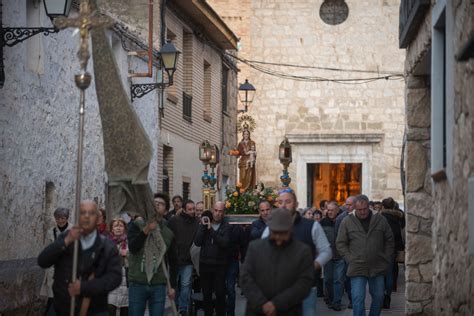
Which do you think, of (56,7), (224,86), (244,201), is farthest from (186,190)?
(56,7)

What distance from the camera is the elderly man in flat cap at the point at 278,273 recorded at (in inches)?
330

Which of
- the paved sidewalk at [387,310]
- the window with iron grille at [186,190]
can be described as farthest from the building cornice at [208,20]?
the paved sidewalk at [387,310]

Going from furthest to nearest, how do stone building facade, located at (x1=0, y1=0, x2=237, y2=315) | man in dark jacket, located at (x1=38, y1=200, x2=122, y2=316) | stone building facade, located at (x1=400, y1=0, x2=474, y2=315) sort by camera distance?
stone building facade, located at (x1=0, y1=0, x2=237, y2=315)
stone building facade, located at (x1=400, y1=0, x2=474, y2=315)
man in dark jacket, located at (x1=38, y1=200, x2=122, y2=316)

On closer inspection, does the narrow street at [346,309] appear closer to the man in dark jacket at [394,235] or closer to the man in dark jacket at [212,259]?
the man in dark jacket at [394,235]

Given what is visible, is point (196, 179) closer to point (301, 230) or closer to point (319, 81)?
point (319, 81)

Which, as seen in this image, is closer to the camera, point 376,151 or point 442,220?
point 442,220

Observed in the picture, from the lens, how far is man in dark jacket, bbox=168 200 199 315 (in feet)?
47.8

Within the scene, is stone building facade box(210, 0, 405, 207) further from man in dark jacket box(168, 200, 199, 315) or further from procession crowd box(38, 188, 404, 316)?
man in dark jacket box(168, 200, 199, 315)

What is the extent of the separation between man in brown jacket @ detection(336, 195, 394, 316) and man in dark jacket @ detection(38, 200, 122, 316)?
520 cm

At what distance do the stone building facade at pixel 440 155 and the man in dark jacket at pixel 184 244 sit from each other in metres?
3.13

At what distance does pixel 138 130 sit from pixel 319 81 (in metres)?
27.2

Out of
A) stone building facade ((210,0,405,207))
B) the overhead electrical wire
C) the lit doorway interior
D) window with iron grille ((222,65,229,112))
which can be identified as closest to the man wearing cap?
window with iron grille ((222,65,229,112))

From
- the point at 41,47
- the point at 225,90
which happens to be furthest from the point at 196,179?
the point at 41,47

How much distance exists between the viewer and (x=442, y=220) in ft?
33.5
